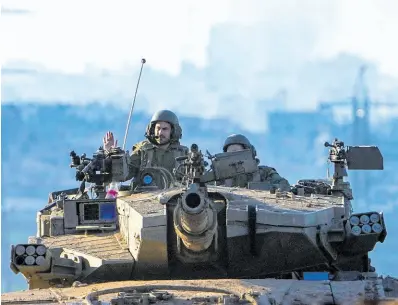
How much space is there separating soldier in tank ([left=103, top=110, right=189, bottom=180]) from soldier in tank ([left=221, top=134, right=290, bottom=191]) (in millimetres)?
1375

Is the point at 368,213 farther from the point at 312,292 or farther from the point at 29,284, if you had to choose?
the point at 29,284

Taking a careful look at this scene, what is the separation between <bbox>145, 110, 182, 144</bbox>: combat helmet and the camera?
32.7 m

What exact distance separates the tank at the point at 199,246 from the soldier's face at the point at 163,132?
10.9 ft

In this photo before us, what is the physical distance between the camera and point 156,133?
32.7 meters

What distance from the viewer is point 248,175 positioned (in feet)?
111

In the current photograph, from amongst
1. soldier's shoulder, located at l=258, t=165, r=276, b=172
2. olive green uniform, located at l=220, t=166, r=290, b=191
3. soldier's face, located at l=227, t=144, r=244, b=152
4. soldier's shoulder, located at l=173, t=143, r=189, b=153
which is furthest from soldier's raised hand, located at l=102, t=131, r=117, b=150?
soldier's shoulder, located at l=258, t=165, r=276, b=172

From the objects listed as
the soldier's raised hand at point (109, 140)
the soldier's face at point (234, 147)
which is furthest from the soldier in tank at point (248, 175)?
the soldier's raised hand at point (109, 140)

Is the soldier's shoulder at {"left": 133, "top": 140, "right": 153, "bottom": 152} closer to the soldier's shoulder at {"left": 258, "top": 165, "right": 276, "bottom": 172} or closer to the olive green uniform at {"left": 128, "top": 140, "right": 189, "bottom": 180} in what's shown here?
the olive green uniform at {"left": 128, "top": 140, "right": 189, "bottom": 180}

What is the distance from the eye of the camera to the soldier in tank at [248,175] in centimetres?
3308

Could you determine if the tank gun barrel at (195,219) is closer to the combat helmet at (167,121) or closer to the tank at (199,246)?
the tank at (199,246)

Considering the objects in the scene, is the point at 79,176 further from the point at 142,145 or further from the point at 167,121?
the point at 167,121

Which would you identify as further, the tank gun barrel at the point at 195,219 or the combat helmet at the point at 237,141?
the combat helmet at the point at 237,141

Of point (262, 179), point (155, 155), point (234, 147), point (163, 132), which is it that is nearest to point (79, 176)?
point (155, 155)

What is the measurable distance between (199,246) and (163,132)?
8284 millimetres
